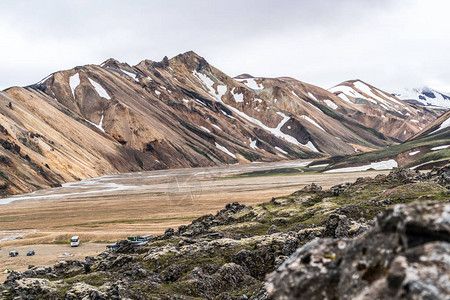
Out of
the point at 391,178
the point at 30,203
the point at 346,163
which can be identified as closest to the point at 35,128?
the point at 30,203

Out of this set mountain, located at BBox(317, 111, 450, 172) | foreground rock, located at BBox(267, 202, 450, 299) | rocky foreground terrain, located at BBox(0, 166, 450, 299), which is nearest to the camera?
foreground rock, located at BBox(267, 202, 450, 299)

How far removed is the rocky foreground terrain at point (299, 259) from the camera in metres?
5.85

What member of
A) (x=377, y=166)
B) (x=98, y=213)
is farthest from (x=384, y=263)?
(x=377, y=166)

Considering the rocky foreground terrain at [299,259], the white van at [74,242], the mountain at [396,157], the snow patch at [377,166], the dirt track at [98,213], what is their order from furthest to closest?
1. the snow patch at [377,166]
2. the mountain at [396,157]
3. the dirt track at [98,213]
4. the white van at [74,242]
5. the rocky foreground terrain at [299,259]

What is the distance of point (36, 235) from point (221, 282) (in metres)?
51.5

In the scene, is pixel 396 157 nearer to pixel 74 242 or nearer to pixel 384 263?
pixel 74 242

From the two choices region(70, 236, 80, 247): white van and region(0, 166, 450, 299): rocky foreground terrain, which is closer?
region(0, 166, 450, 299): rocky foreground terrain

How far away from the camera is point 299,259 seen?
287 inches

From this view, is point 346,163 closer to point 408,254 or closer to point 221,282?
point 221,282

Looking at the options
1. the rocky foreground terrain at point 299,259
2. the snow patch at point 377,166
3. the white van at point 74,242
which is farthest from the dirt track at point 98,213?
the snow patch at point 377,166

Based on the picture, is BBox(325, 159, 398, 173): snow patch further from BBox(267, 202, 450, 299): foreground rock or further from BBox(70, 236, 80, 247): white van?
BBox(267, 202, 450, 299): foreground rock

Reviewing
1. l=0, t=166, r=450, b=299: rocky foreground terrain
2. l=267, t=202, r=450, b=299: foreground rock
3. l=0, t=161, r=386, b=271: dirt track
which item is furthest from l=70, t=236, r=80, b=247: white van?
l=267, t=202, r=450, b=299: foreground rock

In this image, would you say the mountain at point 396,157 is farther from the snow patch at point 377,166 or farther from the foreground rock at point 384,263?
the foreground rock at point 384,263

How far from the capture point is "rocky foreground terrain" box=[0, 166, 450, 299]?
5852mm
